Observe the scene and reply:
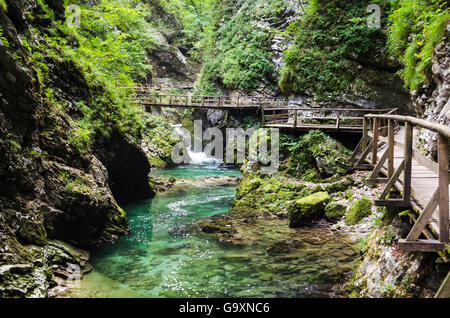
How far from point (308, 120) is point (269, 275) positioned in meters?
10.5

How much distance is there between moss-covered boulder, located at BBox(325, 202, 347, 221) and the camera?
9.45m

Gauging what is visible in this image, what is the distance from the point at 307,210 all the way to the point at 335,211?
2.91 ft

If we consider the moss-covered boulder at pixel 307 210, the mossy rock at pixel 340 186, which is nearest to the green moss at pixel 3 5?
the moss-covered boulder at pixel 307 210

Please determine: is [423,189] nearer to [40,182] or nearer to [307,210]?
[307,210]

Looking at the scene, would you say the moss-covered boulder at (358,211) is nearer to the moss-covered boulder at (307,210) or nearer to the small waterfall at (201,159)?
the moss-covered boulder at (307,210)

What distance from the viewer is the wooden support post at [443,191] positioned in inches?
125

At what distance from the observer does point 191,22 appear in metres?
39.4

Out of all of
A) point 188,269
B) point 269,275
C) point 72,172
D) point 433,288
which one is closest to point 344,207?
point 269,275

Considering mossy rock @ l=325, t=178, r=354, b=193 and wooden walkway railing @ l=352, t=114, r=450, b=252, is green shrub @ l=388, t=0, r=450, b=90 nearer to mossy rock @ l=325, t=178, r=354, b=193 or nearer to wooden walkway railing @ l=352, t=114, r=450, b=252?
mossy rock @ l=325, t=178, r=354, b=193

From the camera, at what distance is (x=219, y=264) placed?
7051 millimetres

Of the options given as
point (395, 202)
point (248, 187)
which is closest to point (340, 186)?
point (248, 187)

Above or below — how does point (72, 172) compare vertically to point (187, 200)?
above

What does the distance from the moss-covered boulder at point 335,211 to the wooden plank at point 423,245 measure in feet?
20.3
